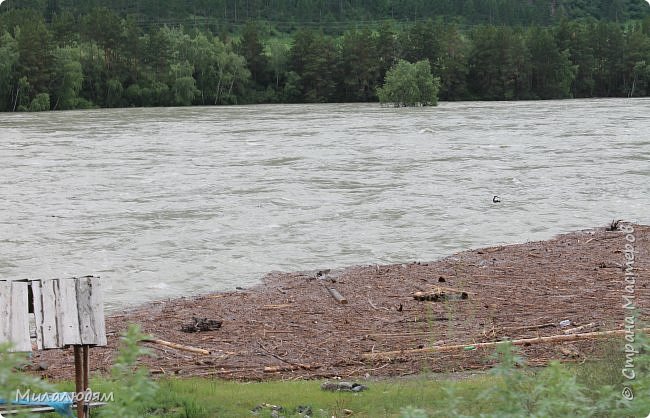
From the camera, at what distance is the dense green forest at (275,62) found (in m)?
71.8

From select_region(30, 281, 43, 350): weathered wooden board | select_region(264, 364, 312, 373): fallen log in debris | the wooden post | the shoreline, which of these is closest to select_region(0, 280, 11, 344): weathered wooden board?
select_region(30, 281, 43, 350): weathered wooden board

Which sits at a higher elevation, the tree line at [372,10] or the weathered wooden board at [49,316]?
the weathered wooden board at [49,316]

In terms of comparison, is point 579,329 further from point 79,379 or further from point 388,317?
point 79,379

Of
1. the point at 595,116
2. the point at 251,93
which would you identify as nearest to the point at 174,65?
the point at 251,93

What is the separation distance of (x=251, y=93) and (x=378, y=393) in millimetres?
80162

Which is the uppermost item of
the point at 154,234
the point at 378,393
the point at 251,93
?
the point at 378,393

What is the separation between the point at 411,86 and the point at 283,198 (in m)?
44.2

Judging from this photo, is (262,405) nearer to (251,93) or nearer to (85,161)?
(85,161)

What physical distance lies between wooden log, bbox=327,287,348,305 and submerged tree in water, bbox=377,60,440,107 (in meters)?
51.8

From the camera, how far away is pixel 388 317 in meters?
10.5

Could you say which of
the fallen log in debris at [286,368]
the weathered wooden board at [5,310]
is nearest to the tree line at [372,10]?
the fallen log in debris at [286,368]

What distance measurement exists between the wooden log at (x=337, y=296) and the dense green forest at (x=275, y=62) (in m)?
59.6

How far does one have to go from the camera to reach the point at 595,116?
49406 millimetres

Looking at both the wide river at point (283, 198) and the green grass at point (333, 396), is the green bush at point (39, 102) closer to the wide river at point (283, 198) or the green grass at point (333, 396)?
the wide river at point (283, 198)
